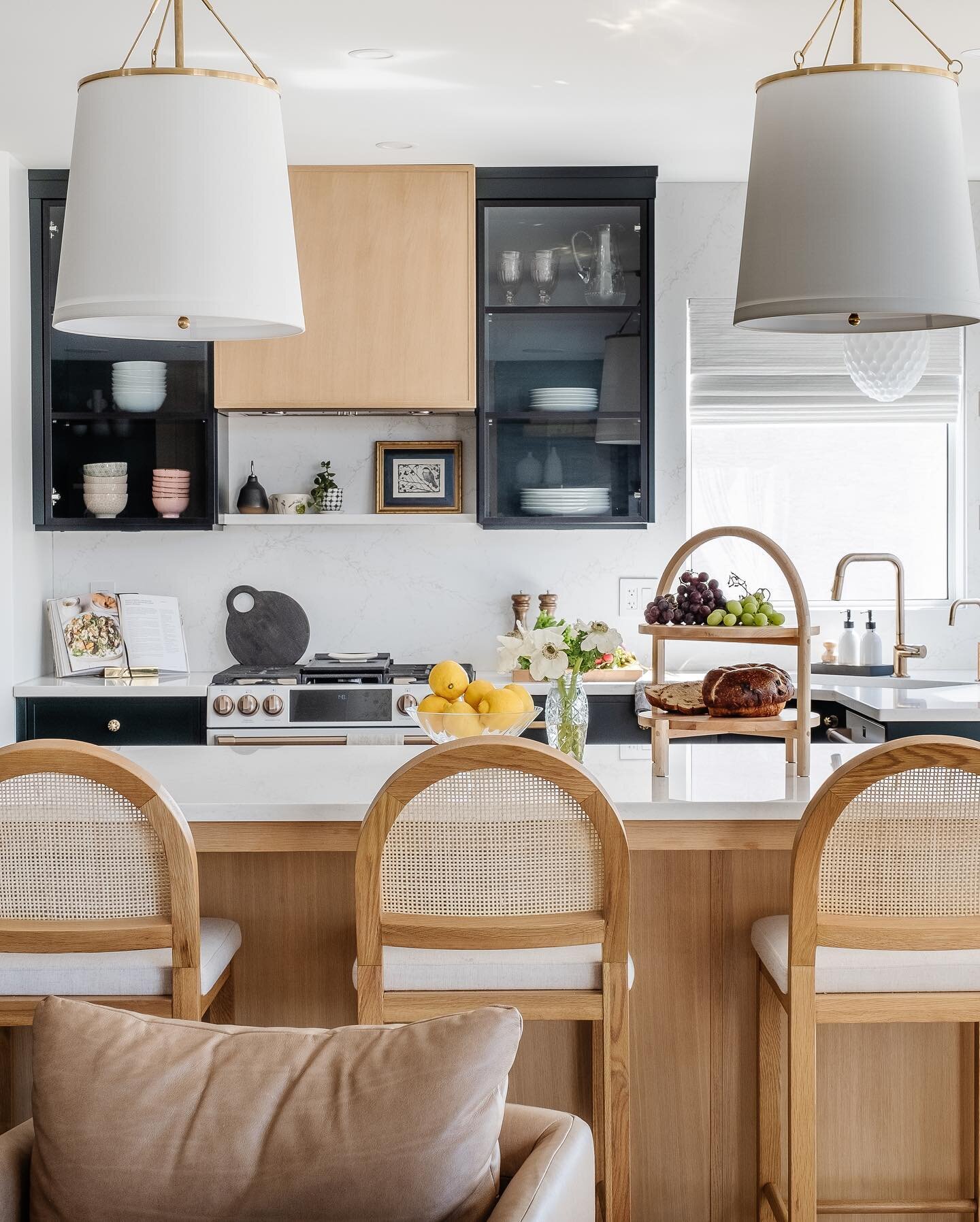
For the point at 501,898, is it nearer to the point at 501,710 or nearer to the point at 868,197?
the point at 501,710

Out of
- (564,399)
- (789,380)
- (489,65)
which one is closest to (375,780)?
(489,65)

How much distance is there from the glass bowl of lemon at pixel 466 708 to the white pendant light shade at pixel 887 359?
196 centimetres

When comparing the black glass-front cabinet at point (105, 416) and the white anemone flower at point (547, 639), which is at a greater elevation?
the black glass-front cabinet at point (105, 416)

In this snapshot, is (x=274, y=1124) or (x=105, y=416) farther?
(x=105, y=416)

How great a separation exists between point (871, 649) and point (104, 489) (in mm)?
2718

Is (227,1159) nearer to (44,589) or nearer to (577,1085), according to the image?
(577,1085)

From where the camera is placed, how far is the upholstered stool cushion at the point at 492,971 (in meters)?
1.82

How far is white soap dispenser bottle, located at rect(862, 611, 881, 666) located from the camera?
423cm

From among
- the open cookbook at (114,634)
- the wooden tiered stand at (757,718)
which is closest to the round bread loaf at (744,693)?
the wooden tiered stand at (757,718)

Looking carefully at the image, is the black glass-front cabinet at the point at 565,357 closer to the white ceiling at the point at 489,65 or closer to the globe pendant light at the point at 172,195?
the white ceiling at the point at 489,65

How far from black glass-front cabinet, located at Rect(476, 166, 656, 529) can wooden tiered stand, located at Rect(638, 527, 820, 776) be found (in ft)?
6.20

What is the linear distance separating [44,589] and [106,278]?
3.00 meters

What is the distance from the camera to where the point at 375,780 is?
219 centimetres

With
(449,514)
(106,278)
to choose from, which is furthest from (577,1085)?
(449,514)
